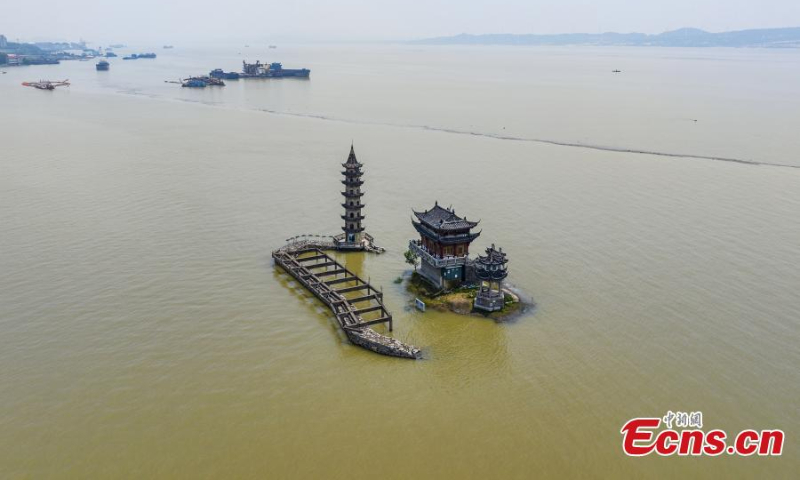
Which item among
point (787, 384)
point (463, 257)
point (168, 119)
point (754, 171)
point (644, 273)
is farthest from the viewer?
point (168, 119)

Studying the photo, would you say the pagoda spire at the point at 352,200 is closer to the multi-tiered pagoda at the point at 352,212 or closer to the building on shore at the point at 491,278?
the multi-tiered pagoda at the point at 352,212

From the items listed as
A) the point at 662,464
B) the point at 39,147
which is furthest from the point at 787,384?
the point at 39,147

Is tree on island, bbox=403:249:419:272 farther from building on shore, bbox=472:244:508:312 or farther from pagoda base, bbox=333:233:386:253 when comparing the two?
building on shore, bbox=472:244:508:312

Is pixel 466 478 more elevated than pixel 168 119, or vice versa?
pixel 168 119

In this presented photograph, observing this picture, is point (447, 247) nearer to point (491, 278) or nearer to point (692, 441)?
point (491, 278)

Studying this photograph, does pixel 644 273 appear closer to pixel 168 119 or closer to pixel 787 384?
pixel 787 384

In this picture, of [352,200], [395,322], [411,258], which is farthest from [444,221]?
[352,200]
